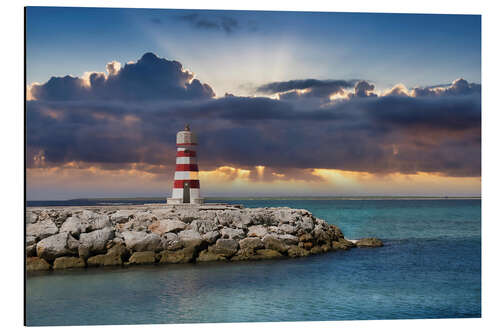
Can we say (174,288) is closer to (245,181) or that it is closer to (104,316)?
(104,316)

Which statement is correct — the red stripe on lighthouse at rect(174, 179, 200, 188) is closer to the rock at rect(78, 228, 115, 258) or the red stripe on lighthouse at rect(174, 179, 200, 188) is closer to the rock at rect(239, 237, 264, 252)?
the rock at rect(239, 237, 264, 252)

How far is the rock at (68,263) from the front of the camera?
837 cm

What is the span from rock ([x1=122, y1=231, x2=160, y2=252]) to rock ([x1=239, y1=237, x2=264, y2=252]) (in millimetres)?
1528

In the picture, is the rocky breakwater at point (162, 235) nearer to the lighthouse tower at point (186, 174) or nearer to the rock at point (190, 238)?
the rock at point (190, 238)

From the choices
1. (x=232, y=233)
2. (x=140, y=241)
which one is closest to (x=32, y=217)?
(x=140, y=241)

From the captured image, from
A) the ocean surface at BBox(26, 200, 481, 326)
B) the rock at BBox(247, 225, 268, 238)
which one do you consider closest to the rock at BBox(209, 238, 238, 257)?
the ocean surface at BBox(26, 200, 481, 326)

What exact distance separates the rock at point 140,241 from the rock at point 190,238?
42 cm

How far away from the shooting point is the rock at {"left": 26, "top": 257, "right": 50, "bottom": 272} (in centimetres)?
815

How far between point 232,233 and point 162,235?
1266 mm

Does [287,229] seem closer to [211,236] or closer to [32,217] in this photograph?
[211,236]

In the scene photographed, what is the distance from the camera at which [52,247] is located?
329 inches

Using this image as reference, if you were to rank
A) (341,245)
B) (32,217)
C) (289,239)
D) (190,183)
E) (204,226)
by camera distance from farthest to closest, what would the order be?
(341,245), (190,183), (289,239), (204,226), (32,217)

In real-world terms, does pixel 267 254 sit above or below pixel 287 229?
below

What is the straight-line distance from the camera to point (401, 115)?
8.78 metres
